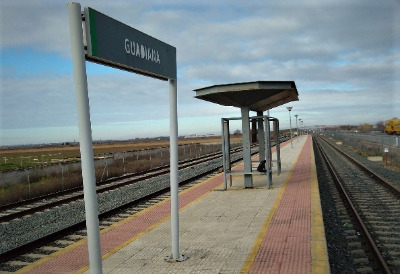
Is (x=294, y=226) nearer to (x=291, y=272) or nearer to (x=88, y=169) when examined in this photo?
(x=291, y=272)

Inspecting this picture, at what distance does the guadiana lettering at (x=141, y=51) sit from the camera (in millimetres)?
4074

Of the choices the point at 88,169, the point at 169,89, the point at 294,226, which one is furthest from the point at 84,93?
the point at 294,226

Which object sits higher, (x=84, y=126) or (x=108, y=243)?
(x=84, y=126)

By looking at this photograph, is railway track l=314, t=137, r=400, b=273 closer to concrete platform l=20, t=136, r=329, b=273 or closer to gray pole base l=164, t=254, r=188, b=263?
concrete platform l=20, t=136, r=329, b=273

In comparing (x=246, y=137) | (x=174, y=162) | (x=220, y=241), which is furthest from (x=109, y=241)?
(x=246, y=137)

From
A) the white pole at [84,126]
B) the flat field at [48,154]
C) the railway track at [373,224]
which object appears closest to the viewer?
the white pole at [84,126]

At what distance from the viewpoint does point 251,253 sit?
19.1ft

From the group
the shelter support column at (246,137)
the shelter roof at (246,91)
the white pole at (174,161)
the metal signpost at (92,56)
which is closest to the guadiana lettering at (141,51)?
the metal signpost at (92,56)

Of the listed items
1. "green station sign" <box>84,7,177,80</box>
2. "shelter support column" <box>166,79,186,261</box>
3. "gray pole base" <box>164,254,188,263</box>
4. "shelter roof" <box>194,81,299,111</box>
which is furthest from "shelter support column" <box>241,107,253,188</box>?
"green station sign" <box>84,7,177,80</box>

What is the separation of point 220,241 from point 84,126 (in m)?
3.92

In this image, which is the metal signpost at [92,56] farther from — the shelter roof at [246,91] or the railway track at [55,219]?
the shelter roof at [246,91]

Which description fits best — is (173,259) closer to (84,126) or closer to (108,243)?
(108,243)

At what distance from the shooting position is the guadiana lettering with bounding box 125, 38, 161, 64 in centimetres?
407

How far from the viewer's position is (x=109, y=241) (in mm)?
6992
